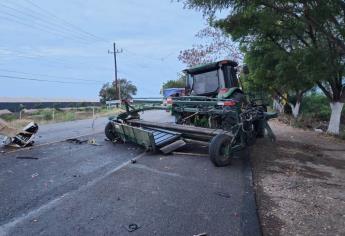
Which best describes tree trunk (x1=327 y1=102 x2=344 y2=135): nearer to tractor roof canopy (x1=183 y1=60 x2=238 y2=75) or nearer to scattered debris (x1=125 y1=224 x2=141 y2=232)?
tractor roof canopy (x1=183 y1=60 x2=238 y2=75)

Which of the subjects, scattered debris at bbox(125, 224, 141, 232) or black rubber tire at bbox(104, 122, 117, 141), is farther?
black rubber tire at bbox(104, 122, 117, 141)

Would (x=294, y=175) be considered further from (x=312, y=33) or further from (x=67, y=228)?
(x=312, y=33)

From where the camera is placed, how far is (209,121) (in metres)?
10.2

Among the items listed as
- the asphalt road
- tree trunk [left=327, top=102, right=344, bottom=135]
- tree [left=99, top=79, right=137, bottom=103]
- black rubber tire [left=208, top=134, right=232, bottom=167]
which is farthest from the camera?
tree [left=99, top=79, right=137, bottom=103]

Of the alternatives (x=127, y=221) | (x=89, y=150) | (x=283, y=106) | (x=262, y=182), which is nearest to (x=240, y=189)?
(x=262, y=182)

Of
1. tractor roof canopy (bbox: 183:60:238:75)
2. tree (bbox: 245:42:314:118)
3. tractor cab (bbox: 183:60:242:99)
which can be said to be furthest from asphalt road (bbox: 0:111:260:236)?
tree (bbox: 245:42:314:118)

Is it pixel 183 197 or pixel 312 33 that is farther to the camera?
pixel 312 33

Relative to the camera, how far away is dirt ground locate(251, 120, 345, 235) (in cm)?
476

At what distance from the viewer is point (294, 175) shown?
7.73 metres

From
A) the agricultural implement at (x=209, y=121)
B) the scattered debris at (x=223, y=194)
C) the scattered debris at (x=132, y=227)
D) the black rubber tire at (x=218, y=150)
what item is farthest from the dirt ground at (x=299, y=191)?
the scattered debris at (x=132, y=227)

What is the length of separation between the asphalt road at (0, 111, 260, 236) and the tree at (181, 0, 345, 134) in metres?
5.20

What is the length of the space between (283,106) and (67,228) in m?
36.7

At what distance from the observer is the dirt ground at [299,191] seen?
187 inches

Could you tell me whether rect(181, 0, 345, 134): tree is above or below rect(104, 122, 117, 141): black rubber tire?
above
